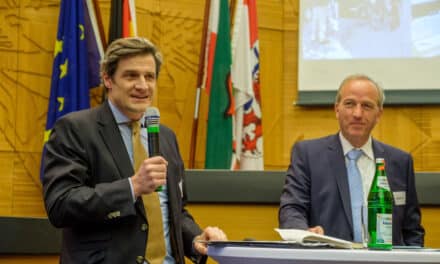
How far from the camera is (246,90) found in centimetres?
576

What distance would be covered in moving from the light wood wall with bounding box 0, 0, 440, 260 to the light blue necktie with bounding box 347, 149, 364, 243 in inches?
87.3

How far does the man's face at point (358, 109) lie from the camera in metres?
3.78

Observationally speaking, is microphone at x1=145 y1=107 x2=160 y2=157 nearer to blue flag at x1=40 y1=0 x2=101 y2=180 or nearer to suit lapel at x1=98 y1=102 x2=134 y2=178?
suit lapel at x1=98 y1=102 x2=134 y2=178

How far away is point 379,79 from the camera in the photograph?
19.3 feet

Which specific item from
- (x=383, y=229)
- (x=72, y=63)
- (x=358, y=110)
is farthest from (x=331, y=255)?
(x=72, y=63)

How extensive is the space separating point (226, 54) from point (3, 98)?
1605 mm

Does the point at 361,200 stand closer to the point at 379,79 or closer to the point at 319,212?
the point at 319,212

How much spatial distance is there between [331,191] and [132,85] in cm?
109

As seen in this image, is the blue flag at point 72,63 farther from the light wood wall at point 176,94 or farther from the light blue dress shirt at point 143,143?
the light blue dress shirt at point 143,143

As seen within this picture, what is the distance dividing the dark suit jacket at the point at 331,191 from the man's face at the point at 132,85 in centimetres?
90

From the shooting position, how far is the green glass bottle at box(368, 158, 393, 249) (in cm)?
249

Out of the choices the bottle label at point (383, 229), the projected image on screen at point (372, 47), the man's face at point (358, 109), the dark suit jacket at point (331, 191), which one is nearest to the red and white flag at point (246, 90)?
the projected image on screen at point (372, 47)

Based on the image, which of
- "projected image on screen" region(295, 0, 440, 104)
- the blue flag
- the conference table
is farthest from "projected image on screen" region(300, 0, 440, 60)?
the conference table

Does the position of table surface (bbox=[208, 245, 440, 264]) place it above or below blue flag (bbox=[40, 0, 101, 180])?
below
